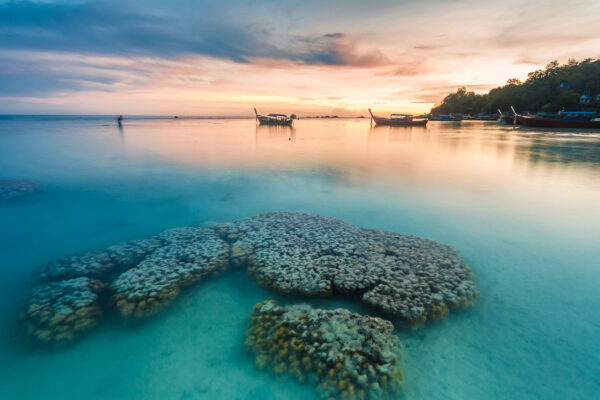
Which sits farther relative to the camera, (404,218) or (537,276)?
(404,218)

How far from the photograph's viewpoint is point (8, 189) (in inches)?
496

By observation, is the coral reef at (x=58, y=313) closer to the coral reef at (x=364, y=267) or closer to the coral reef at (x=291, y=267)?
the coral reef at (x=291, y=267)

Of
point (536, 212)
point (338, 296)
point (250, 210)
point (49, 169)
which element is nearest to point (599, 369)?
point (338, 296)

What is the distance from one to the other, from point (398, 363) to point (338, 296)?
5.40ft

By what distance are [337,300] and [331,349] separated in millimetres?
1453

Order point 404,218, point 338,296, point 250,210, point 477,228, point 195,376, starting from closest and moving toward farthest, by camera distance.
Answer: point 195,376 → point 338,296 → point 477,228 → point 404,218 → point 250,210

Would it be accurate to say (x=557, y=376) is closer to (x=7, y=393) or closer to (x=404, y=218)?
(x=404, y=218)

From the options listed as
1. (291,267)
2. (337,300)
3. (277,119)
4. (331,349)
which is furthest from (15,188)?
(277,119)

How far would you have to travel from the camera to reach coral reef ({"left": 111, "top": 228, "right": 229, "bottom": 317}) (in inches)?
201

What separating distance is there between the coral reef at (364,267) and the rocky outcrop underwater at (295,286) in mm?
23

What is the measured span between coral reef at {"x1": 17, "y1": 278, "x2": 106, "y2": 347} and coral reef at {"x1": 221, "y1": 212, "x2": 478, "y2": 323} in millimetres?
3062

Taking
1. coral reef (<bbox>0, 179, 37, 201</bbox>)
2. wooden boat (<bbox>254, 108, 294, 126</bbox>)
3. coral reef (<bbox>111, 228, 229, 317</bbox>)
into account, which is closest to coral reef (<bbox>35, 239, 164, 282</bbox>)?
coral reef (<bbox>111, 228, 229, 317</bbox>)

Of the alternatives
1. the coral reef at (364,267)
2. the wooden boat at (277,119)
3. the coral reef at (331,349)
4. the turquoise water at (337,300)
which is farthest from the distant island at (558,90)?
the coral reef at (331,349)

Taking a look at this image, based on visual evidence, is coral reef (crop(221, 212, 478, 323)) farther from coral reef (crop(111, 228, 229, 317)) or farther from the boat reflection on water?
the boat reflection on water
